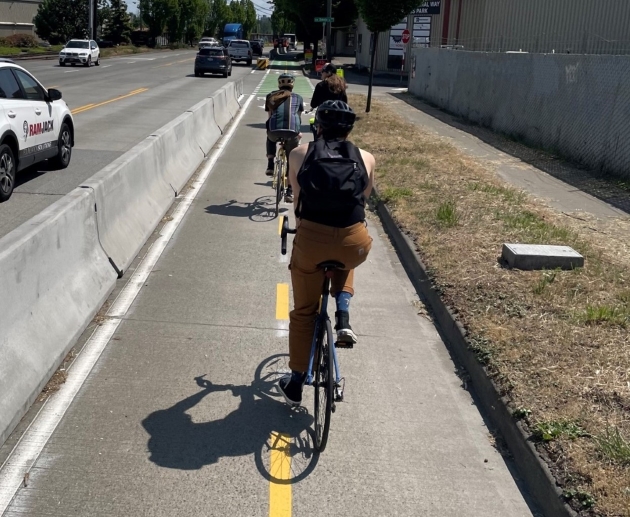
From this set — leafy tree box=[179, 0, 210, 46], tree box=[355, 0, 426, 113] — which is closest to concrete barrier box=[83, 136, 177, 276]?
tree box=[355, 0, 426, 113]

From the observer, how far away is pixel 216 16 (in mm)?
147000

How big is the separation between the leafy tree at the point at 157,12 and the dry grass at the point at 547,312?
9185 cm

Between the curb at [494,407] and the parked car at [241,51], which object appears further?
A: the parked car at [241,51]

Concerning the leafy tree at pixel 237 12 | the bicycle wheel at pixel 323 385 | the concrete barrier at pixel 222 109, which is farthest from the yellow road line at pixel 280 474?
the leafy tree at pixel 237 12

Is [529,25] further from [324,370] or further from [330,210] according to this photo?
[324,370]

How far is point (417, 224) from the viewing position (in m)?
9.53

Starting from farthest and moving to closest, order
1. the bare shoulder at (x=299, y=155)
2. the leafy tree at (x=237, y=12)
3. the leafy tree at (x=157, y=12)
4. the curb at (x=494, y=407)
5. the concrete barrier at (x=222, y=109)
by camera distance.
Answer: the leafy tree at (x=237, y=12) < the leafy tree at (x=157, y=12) < the concrete barrier at (x=222, y=109) < the bare shoulder at (x=299, y=155) < the curb at (x=494, y=407)

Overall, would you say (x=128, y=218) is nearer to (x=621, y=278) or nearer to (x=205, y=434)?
(x=205, y=434)

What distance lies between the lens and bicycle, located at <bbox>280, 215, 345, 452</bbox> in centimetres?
429

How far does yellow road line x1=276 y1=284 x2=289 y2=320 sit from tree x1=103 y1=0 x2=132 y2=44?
90345 mm

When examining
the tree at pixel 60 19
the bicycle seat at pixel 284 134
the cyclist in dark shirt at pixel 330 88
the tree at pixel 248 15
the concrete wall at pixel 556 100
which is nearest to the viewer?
the bicycle seat at pixel 284 134

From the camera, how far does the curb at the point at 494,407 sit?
407cm

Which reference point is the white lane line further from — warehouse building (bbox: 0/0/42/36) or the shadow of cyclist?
warehouse building (bbox: 0/0/42/36)

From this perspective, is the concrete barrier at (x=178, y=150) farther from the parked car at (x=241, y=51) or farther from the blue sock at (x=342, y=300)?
the parked car at (x=241, y=51)
